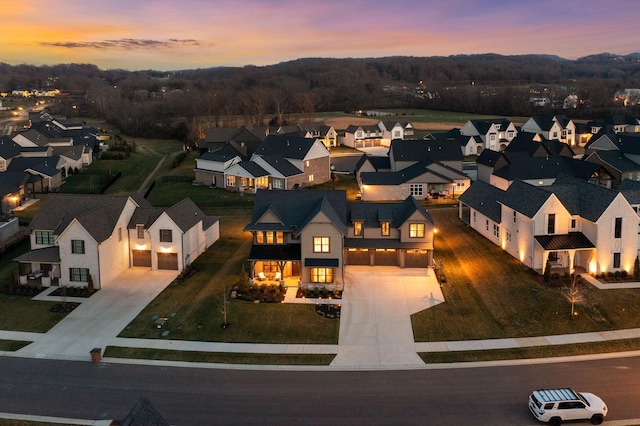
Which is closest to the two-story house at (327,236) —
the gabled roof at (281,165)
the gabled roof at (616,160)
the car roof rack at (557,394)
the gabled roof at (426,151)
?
the car roof rack at (557,394)

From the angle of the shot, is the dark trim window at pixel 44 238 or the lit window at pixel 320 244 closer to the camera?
the lit window at pixel 320 244

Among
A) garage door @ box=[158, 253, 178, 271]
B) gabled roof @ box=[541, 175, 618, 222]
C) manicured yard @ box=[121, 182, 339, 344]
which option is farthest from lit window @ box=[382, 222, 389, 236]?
garage door @ box=[158, 253, 178, 271]

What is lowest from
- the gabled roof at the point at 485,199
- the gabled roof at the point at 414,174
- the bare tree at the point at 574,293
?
the bare tree at the point at 574,293

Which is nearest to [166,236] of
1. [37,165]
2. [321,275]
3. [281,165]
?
[321,275]

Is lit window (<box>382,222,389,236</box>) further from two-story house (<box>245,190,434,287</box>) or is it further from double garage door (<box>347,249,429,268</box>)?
double garage door (<box>347,249,429,268</box>)

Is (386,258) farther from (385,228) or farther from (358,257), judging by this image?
(385,228)

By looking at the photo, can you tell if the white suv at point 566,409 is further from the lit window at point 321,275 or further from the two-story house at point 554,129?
the two-story house at point 554,129

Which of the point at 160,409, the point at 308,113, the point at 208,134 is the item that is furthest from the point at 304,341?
the point at 308,113
